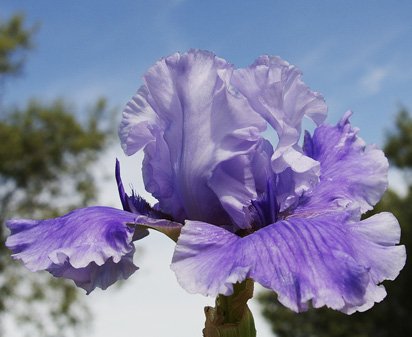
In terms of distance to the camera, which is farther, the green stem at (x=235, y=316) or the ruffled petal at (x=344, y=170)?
the ruffled petal at (x=344, y=170)

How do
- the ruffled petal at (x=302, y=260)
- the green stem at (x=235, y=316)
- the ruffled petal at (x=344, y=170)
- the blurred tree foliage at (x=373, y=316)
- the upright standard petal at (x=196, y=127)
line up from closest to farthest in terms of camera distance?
1. the ruffled petal at (x=302, y=260)
2. the green stem at (x=235, y=316)
3. the upright standard petal at (x=196, y=127)
4. the ruffled petal at (x=344, y=170)
5. the blurred tree foliage at (x=373, y=316)

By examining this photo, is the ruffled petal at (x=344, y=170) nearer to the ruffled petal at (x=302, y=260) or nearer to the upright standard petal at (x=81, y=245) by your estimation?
the ruffled petal at (x=302, y=260)

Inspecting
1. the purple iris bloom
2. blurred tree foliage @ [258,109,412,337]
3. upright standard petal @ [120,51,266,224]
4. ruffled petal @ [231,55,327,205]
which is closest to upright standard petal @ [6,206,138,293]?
the purple iris bloom

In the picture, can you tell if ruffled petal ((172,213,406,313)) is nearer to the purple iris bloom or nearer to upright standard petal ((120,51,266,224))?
the purple iris bloom

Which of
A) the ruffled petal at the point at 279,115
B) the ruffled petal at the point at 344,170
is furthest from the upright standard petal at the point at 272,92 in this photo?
the ruffled petal at the point at 344,170

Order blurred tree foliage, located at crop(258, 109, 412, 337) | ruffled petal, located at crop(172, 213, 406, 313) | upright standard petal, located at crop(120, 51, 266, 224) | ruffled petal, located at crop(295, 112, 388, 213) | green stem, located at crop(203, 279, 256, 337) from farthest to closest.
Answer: blurred tree foliage, located at crop(258, 109, 412, 337)
ruffled petal, located at crop(295, 112, 388, 213)
upright standard petal, located at crop(120, 51, 266, 224)
green stem, located at crop(203, 279, 256, 337)
ruffled petal, located at crop(172, 213, 406, 313)

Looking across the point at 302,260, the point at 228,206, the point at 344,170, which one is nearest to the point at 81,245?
the point at 228,206

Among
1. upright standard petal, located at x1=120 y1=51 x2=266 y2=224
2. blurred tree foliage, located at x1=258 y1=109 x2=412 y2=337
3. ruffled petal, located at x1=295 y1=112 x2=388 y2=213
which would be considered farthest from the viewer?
blurred tree foliage, located at x1=258 y1=109 x2=412 y2=337
